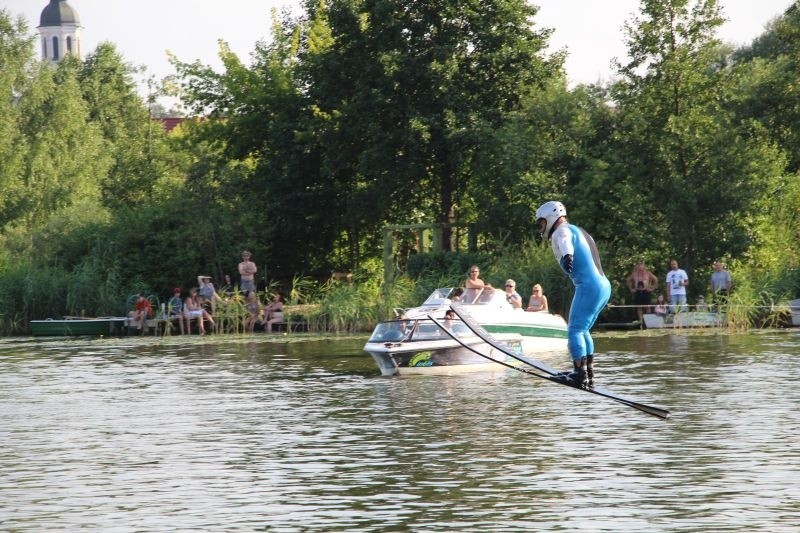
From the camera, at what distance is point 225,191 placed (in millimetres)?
46688

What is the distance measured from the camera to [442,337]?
28469 mm

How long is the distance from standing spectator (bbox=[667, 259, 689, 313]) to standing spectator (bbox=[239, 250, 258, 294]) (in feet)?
39.8

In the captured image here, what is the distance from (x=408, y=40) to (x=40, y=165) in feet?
91.5

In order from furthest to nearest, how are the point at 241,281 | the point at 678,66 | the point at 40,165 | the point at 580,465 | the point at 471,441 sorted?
the point at 40,165
the point at 241,281
the point at 678,66
the point at 471,441
the point at 580,465

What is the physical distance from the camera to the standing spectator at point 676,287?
126 feet

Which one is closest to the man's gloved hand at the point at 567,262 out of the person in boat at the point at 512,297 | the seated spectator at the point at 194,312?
the person in boat at the point at 512,297

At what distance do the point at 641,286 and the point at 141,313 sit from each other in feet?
46.7

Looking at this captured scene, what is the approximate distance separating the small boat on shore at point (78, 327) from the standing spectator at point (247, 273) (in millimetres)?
3558

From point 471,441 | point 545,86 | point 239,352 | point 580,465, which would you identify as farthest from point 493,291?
point 545,86

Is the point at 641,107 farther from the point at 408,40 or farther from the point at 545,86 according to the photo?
the point at 408,40

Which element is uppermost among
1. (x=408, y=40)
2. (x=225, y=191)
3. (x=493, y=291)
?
(x=408, y=40)

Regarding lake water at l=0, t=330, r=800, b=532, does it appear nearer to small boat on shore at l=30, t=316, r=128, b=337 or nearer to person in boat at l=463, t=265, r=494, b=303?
person in boat at l=463, t=265, r=494, b=303

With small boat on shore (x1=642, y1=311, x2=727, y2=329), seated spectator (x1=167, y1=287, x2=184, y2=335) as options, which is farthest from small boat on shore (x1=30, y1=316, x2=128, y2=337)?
small boat on shore (x1=642, y1=311, x2=727, y2=329)

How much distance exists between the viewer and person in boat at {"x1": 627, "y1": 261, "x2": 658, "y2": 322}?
39.5 meters
